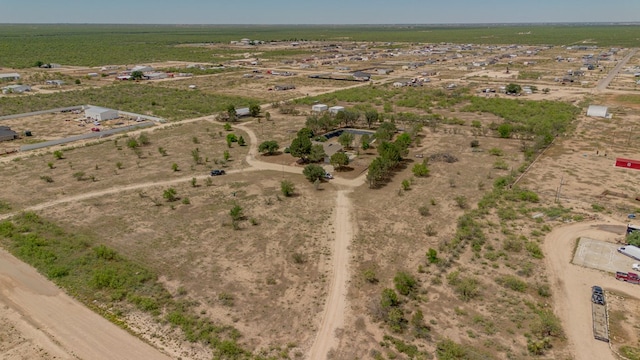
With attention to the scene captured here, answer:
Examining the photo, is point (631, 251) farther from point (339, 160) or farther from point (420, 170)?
point (339, 160)

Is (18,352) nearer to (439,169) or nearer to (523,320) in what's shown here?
(523,320)

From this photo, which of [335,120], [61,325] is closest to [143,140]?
[335,120]

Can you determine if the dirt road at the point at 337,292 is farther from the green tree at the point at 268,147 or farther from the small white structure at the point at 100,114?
the small white structure at the point at 100,114

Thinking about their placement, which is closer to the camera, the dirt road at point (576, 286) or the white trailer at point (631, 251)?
the dirt road at point (576, 286)

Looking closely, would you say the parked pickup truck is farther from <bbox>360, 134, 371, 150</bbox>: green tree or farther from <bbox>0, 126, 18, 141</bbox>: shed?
<bbox>0, 126, 18, 141</bbox>: shed

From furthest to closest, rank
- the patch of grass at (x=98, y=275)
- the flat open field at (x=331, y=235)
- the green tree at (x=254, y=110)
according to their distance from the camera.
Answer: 1. the green tree at (x=254, y=110)
2. the patch of grass at (x=98, y=275)
3. the flat open field at (x=331, y=235)

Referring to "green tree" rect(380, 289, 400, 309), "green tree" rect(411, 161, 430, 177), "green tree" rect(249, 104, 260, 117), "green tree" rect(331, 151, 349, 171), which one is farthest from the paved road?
"green tree" rect(380, 289, 400, 309)

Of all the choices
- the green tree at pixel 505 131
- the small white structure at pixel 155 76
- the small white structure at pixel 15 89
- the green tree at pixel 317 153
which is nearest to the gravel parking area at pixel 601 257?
the green tree at pixel 317 153
